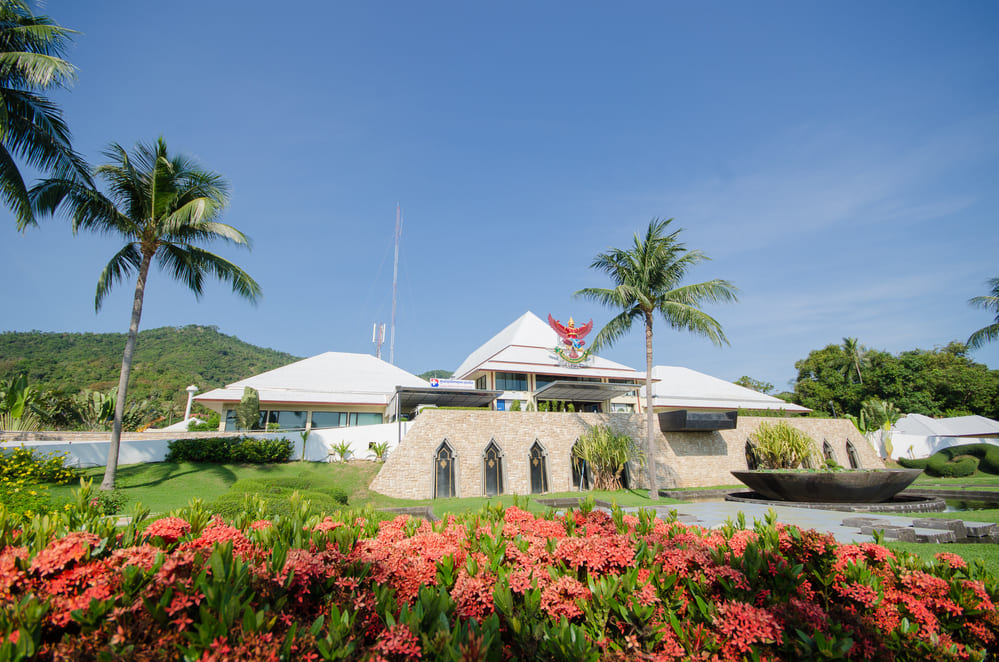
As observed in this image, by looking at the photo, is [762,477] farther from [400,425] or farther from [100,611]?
[100,611]


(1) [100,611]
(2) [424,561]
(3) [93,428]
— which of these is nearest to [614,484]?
(2) [424,561]

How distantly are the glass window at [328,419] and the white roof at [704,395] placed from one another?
64.2ft

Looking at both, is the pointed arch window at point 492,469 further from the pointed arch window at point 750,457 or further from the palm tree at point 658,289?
the pointed arch window at point 750,457

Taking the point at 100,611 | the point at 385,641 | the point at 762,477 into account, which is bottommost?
the point at 762,477

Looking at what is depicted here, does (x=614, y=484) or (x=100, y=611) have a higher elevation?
(x=100, y=611)

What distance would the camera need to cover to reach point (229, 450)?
53.8ft

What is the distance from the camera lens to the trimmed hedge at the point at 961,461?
2327 centimetres

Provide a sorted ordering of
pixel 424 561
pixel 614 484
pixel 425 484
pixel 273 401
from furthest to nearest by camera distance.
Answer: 1. pixel 273 401
2. pixel 614 484
3. pixel 425 484
4. pixel 424 561

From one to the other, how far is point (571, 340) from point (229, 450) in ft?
65.5

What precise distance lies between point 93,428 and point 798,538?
1276 inches

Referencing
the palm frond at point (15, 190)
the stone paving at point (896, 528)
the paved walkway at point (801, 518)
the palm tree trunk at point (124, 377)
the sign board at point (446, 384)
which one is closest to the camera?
the stone paving at point (896, 528)

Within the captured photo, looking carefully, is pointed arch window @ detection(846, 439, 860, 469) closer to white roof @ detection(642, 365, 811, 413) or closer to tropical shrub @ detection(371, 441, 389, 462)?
white roof @ detection(642, 365, 811, 413)

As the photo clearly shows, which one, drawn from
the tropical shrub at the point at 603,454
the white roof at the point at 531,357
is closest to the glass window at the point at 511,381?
the white roof at the point at 531,357

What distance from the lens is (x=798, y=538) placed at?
3158mm
